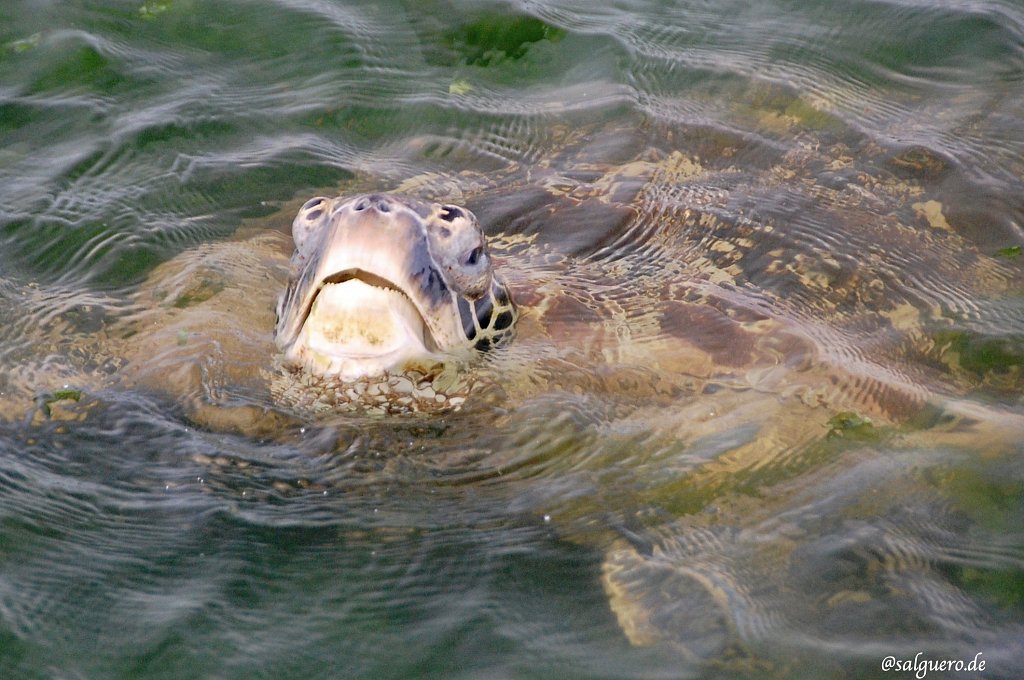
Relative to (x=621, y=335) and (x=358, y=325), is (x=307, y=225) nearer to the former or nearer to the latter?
(x=358, y=325)

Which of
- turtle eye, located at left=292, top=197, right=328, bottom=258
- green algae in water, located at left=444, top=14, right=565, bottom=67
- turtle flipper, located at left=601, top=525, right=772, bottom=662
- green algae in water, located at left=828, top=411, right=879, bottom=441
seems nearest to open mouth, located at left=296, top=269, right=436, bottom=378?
turtle eye, located at left=292, top=197, right=328, bottom=258

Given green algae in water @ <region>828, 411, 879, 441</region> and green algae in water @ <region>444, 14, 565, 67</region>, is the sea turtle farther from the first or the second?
green algae in water @ <region>444, 14, 565, 67</region>

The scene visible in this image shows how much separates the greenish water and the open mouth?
0.91ft

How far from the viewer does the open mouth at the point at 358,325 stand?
3297 millimetres

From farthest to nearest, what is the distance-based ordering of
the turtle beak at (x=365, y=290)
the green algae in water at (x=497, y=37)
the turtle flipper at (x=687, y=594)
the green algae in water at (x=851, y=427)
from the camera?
the green algae in water at (x=497, y=37), the green algae in water at (x=851, y=427), the turtle beak at (x=365, y=290), the turtle flipper at (x=687, y=594)

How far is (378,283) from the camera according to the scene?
3.32 meters

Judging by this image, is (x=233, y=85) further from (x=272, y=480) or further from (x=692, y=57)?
Result: (x=272, y=480)

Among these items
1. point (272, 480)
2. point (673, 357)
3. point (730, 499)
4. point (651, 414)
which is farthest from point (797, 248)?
point (272, 480)

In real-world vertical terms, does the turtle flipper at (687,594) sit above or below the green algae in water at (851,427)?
below

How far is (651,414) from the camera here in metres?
3.65

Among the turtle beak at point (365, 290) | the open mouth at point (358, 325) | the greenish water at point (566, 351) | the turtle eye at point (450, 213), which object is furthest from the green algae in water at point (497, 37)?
the open mouth at point (358, 325)

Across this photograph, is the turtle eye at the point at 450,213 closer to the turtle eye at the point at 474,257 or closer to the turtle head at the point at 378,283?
the turtle head at the point at 378,283

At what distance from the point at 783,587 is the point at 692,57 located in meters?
3.52

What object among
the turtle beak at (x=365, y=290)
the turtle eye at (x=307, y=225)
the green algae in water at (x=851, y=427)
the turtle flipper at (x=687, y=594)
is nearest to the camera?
the turtle flipper at (x=687, y=594)
